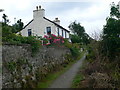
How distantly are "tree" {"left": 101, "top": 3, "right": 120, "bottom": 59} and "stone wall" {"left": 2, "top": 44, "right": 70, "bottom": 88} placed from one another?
16.9ft

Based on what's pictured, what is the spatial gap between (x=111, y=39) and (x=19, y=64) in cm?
730

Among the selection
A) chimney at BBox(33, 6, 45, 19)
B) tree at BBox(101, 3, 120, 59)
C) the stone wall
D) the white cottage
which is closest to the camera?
the stone wall

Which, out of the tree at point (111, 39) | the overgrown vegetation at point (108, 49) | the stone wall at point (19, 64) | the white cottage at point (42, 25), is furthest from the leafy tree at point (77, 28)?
the stone wall at point (19, 64)

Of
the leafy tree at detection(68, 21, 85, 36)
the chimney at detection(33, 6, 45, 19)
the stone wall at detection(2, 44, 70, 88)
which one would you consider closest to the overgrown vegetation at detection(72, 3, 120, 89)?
the stone wall at detection(2, 44, 70, 88)

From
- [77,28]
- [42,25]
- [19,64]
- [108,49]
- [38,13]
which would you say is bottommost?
[19,64]

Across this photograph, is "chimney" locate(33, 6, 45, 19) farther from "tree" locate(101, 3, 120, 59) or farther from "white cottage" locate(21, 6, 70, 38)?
"tree" locate(101, 3, 120, 59)

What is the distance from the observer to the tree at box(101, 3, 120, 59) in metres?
11.5

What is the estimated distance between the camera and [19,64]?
7637mm

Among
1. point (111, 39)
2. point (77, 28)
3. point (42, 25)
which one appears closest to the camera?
point (111, 39)

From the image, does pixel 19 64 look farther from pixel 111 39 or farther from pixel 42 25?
pixel 42 25

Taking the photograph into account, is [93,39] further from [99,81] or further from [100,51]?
[99,81]

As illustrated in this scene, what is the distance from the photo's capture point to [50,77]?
398 inches

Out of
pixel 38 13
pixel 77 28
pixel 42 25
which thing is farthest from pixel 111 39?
pixel 77 28

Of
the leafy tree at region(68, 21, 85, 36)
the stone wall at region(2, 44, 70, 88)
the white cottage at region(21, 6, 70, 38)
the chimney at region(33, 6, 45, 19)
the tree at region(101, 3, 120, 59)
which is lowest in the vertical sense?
the stone wall at region(2, 44, 70, 88)
